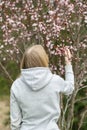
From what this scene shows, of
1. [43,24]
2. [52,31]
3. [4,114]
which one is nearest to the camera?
[52,31]

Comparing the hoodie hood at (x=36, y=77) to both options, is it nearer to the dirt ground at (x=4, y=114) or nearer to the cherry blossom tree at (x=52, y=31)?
the cherry blossom tree at (x=52, y=31)

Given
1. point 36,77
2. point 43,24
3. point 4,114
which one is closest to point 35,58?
point 36,77

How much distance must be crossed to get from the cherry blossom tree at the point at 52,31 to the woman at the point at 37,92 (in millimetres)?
1903

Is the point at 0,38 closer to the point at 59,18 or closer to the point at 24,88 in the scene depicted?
the point at 59,18

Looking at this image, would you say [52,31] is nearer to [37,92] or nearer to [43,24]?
[43,24]

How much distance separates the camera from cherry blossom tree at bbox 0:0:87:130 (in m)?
4.88

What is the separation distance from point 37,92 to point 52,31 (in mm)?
2040

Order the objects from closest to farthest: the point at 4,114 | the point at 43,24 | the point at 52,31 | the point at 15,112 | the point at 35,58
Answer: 1. the point at 35,58
2. the point at 15,112
3. the point at 52,31
4. the point at 43,24
5. the point at 4,114

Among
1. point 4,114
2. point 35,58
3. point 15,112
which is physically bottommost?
point 4,114

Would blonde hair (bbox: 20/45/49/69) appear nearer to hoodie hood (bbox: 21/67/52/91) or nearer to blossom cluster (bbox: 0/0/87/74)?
hoodie hood (bbox: 21/67/52/91)

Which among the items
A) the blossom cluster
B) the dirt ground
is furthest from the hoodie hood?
the dirt ground

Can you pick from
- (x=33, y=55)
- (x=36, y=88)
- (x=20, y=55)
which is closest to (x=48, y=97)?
(x=36, y=88)

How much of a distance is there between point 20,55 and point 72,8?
0.85 metres

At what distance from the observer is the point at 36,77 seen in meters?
2.78
